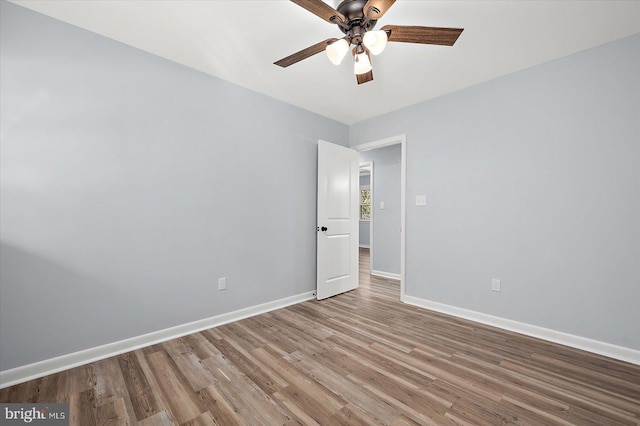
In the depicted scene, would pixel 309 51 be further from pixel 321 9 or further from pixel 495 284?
pixel 495 284

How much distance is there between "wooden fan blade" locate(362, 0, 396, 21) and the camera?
150 centimetres

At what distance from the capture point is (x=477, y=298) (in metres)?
2.88

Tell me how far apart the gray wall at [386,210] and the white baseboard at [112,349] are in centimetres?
260

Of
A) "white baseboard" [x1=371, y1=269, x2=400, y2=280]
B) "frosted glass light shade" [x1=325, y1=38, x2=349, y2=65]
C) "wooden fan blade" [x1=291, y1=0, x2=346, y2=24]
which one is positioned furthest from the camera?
"white baseboard" [x1=371, y1=269, x2=400, y2=280]

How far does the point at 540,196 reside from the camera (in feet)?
8.26

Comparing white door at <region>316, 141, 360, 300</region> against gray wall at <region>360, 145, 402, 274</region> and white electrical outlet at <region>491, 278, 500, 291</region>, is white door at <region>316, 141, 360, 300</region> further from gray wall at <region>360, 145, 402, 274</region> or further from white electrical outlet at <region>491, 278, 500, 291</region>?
white electrical outlet at <region>491, 278, 500, 291</region>

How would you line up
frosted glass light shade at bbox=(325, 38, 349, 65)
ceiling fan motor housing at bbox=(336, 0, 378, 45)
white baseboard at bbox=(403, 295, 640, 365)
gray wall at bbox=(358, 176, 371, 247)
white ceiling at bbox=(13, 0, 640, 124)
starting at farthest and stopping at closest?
gray wall at bbox=(358, 176, 371, 247) < white baseboard at bbox=(403, 295, 640, 365) < white ceiling at bbox=(13, 0, 640, 124) < frosted glass light shade at bbox=(325, 38, 349, 65) < ceiling fan motor housing at bbox=(336, 0, 378, 45)

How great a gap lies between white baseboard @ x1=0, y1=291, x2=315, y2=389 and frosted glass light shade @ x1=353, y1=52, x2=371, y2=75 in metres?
2.62

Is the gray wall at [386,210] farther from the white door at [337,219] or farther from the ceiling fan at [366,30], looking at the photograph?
the ceiling fan at [366,30]

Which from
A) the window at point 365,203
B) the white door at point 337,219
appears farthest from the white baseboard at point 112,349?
the window at point 365,203

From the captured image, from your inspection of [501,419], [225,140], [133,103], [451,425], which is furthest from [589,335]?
[133,103]

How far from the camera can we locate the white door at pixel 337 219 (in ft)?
11.7

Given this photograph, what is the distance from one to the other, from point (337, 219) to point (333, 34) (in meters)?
2.27

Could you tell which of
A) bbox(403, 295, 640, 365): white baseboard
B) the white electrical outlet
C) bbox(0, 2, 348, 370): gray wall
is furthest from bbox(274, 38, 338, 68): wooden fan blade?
bbox(403, 295, 640, 365): white baseboard
